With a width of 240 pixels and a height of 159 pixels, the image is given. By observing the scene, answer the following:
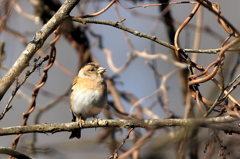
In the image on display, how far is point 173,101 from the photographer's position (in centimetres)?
478

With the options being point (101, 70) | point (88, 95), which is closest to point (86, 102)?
point (88, 95)

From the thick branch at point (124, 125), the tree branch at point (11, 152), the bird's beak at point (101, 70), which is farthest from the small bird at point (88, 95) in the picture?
the tree branch at point (11, 152)

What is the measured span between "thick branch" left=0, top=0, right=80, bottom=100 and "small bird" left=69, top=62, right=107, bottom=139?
1.41m

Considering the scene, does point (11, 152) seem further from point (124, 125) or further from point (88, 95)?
point (88, 95)

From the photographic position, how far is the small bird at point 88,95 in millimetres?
3996

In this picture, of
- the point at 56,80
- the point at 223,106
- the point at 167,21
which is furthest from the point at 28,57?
the point at 56,80

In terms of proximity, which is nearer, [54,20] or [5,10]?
[54,20]

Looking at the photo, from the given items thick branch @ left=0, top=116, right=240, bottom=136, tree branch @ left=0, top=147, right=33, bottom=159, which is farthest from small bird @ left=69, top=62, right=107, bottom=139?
tree branch @ left=0, top=147, right=33, bottom=159

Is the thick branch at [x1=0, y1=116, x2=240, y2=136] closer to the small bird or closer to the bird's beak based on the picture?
the small bird

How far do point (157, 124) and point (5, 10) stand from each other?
1.54 m

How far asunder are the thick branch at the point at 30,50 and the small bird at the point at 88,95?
4.63 ft

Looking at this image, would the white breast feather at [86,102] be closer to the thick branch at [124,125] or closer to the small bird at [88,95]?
the small bird at [88,95]

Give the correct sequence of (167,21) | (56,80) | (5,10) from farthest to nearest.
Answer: (56,80) < (167,21) < (5,10)

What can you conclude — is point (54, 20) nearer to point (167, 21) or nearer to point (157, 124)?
point (157, 124)
